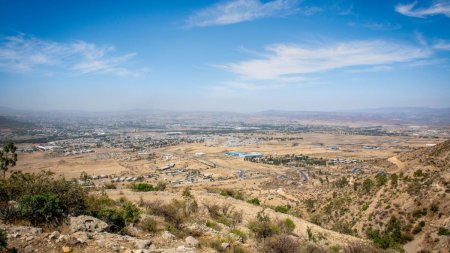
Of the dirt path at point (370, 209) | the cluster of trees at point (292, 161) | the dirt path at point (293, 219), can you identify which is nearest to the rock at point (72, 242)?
the dirt path at point (293, 219)

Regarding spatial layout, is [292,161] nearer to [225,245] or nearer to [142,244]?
[225,245]

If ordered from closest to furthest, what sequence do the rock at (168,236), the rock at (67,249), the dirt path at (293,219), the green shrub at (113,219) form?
1. the rock at (67,249)
2. the rock at (168,236)
3. the green shrub at (113,219)
4. the dirt path at (293,219)

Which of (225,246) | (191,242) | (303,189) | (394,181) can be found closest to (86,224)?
(191,242)

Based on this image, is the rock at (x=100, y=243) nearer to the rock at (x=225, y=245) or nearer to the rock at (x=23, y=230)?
the rock at (x=23, y=230)

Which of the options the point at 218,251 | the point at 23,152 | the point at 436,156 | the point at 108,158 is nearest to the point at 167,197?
the point at 218,251

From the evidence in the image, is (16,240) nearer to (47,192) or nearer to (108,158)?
→ (47,192)
